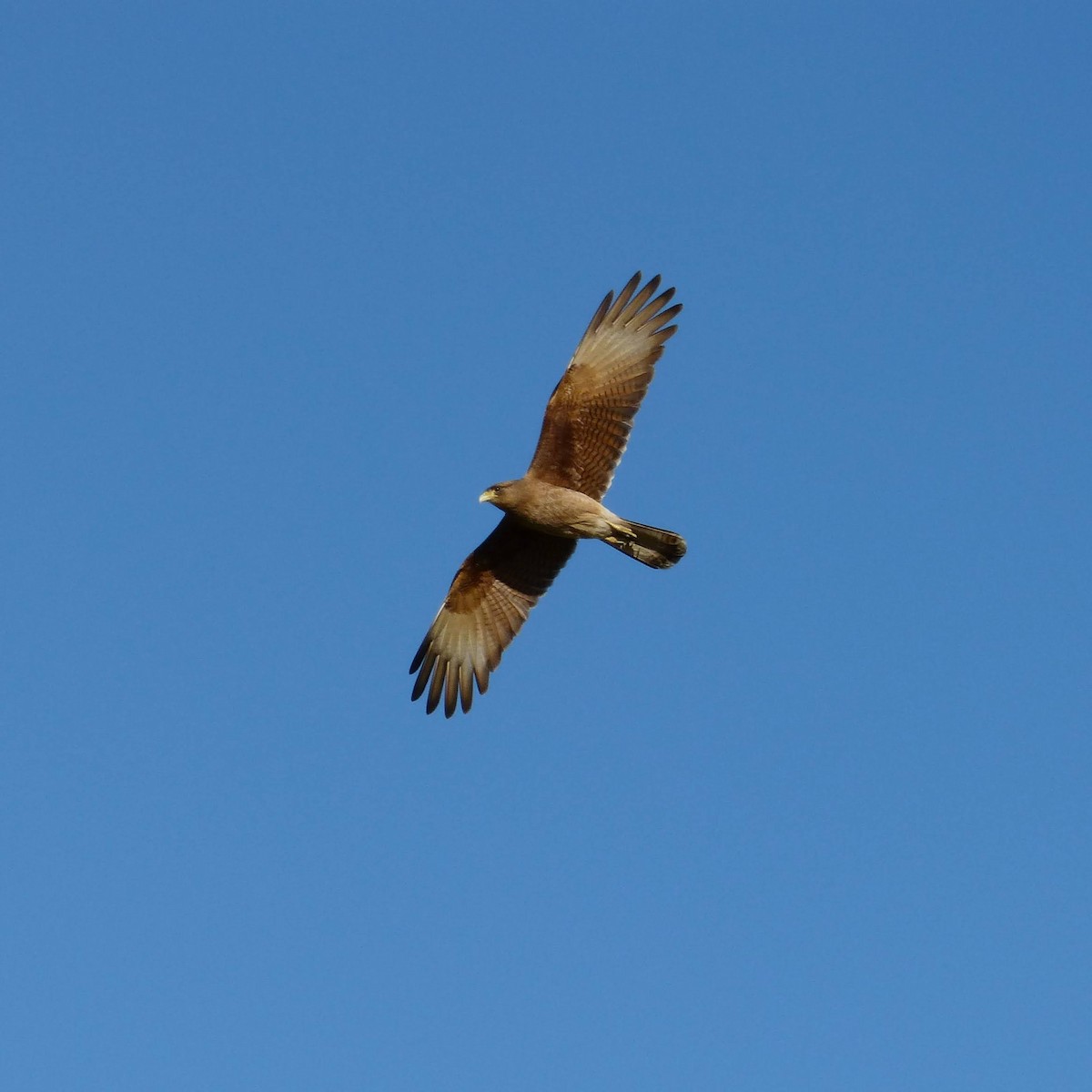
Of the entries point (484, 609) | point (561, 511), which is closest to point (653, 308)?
point (561, 511)

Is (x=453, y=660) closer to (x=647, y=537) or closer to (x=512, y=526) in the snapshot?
(x=512, y=526)

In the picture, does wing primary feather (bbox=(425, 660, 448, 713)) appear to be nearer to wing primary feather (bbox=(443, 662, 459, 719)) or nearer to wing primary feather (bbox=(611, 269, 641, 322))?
wing primary feather (bbox=(443, 662, 459, 719))

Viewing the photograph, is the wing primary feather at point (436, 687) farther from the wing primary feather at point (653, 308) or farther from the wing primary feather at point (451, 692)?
the wing primary feather at point (653, 308)

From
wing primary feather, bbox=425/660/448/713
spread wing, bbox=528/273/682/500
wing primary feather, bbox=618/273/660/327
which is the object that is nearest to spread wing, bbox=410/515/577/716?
wing primary feather, bbox=425/660/448/713

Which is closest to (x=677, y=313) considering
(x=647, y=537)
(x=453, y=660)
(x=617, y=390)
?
(x=617, y=390)

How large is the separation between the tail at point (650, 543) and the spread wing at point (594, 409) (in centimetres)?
57

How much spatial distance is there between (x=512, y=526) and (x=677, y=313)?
111 inches

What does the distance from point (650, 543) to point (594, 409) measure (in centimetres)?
153

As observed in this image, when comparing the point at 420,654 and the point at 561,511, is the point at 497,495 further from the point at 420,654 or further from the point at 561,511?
the point at 420,654

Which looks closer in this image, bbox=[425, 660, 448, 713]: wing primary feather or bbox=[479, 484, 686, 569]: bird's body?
bbox=[479, 484, 686, 569]: bird's body

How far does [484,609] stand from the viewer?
18.6 m

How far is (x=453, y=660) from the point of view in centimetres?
1866

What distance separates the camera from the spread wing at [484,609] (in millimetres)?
18359

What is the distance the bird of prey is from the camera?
17359mm
